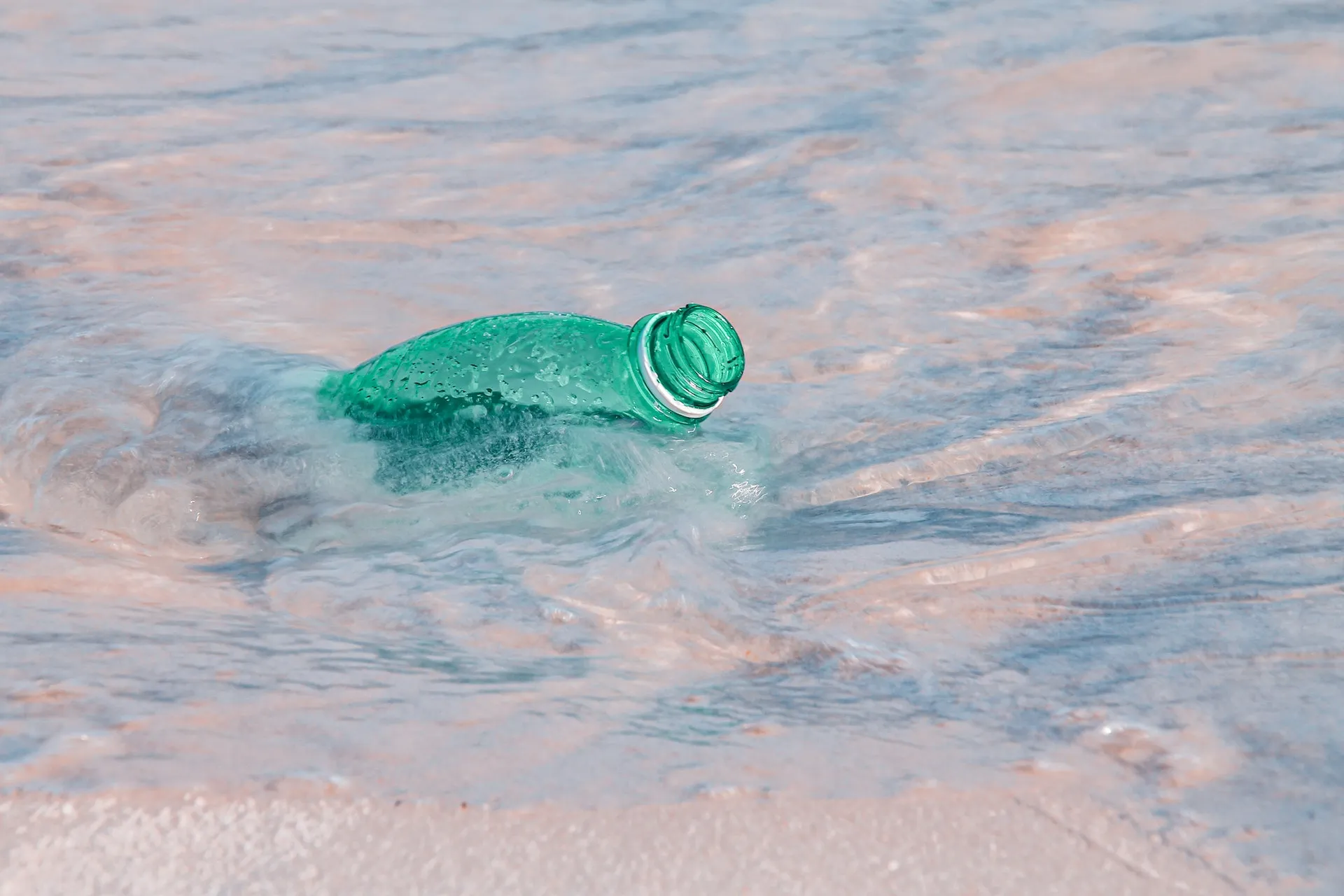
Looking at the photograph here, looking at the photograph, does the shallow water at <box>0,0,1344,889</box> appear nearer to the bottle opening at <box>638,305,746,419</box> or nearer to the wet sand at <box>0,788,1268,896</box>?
the wet sand at <box>0,788,1268,896</box>

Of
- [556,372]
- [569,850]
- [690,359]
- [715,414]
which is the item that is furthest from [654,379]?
[569,850]

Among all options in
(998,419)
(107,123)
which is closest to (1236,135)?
(998,419)

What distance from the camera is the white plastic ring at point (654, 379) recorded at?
1.87 metres

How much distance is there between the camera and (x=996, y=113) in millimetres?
3471

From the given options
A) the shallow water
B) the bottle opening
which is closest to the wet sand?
the shallow water

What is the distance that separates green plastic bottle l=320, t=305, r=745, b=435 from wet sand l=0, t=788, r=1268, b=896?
0.88 meters

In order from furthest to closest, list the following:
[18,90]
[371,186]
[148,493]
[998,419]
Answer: [18,90]
[371,186]
[998,419]
[148,493]

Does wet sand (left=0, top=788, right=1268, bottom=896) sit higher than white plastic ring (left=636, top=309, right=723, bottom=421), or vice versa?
white plastic ring (left=636, top=309, right=723, bottom=421)

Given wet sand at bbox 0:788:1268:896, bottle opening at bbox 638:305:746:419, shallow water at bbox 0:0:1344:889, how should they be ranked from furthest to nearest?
bottle opening at bbox 638:305:746:419 < shallow water at bbox 0:0:1344:889 < wet sand at bbox 0:788:1268:896

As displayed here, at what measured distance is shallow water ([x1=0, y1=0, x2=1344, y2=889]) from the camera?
1.21m

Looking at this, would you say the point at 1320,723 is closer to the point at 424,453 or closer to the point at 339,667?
the point at 339,667

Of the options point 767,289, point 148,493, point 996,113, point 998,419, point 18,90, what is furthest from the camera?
point 18,90

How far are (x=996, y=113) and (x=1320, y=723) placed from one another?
8.29ft

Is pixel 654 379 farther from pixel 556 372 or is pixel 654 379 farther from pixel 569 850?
pixel 569 850
